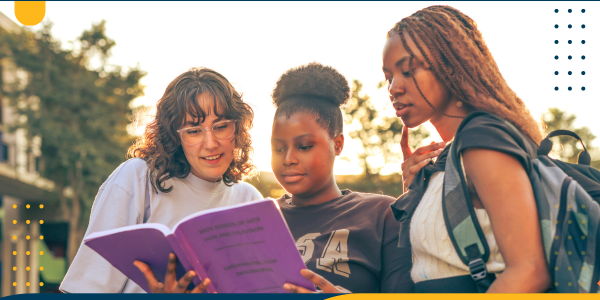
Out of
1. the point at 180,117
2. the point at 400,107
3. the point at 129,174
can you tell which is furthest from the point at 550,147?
the point at 129,174

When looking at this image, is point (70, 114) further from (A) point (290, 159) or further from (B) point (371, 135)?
(A) point (290, 159)

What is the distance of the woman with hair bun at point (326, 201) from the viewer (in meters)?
2.20

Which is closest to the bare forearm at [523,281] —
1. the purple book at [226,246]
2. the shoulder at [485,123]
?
the shoulder at [485,123]

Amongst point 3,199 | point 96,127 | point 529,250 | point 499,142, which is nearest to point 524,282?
point 529,250

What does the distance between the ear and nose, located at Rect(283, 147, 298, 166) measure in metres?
0.32

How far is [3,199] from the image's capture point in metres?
→ 15.3

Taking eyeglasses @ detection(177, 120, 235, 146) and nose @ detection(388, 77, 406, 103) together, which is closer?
nose @ detection(388, 77, 406, 103)

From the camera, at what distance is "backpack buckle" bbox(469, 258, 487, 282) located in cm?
150

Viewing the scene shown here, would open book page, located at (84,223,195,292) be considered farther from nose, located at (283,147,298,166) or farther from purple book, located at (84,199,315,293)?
nose, located at (283,147,298,166)

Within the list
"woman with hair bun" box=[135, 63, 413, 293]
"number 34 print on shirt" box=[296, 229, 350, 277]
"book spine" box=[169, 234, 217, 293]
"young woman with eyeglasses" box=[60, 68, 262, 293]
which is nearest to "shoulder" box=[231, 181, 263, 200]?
"young woman with eyeglasses" box=[60, 68, 262, 293]

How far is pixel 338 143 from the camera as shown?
8.86 ft

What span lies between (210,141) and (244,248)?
38.2 inches

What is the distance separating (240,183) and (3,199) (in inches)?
613

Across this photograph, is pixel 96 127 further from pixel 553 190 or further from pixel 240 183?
pixel 553 190
